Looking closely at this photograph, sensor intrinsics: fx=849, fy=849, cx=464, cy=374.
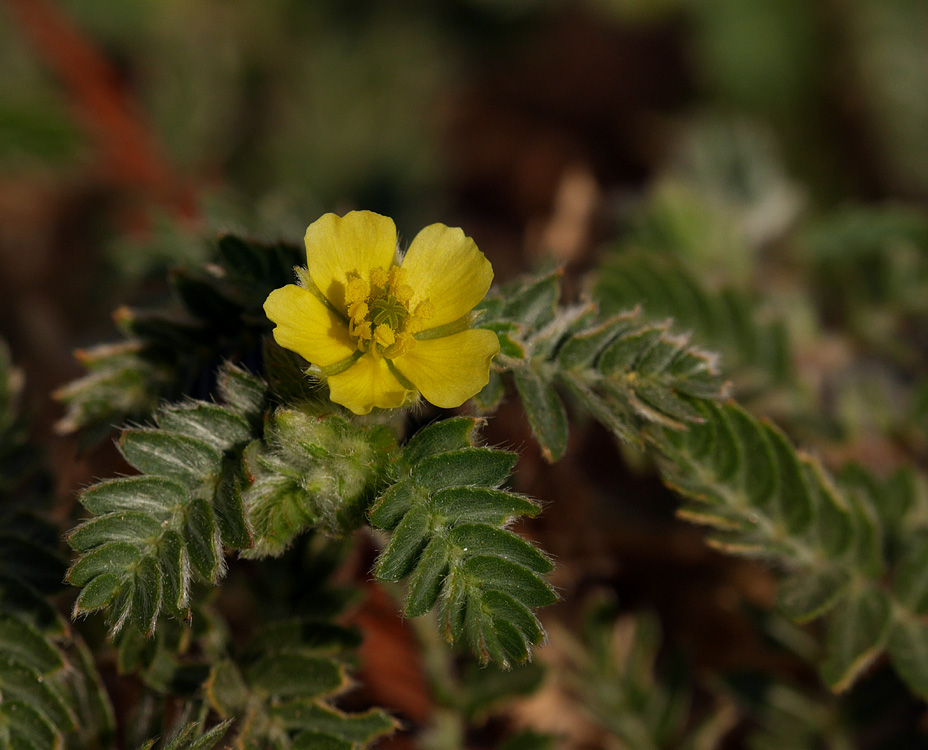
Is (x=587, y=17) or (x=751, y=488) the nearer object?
(x=751, y=488)

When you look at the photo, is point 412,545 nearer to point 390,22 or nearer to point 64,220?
point 64,220

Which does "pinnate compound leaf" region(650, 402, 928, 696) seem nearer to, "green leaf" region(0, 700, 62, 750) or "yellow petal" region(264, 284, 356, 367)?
"yellow petal" region(264, 284, 356, 367)

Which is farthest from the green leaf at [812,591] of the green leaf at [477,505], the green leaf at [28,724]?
the green leaf at [28,724]

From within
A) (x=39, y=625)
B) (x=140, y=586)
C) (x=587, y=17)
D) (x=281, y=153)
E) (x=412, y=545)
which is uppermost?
(x=587, y=17)

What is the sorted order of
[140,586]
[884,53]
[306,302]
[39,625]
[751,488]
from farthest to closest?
[884,53] → [751,488] → [39,625] → [306,302] → [140,586]

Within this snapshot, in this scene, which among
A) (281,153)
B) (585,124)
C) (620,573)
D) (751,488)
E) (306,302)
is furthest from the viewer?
(585,124)

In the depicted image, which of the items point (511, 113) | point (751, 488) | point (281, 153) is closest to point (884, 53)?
point (511, 113)

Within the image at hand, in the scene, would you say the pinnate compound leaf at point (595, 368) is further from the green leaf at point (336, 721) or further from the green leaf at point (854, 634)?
the green leaf at point (854, 634)

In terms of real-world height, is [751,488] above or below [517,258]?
below
